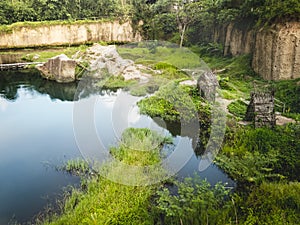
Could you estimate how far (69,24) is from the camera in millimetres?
35125

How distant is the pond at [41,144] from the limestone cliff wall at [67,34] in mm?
17708

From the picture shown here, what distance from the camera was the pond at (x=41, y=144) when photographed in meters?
7.52

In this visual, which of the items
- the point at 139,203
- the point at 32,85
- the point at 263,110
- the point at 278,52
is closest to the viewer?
the point at 139,203

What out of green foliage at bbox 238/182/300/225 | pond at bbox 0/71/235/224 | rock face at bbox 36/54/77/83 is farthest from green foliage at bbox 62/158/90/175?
rock face at bbox 36/54/77/83

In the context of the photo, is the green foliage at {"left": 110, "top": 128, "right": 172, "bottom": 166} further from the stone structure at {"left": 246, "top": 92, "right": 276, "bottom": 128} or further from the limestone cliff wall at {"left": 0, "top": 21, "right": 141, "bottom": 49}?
the limestone cliff wall at {"left": 0, "top": 21, "right": 141, "bottom": 49}

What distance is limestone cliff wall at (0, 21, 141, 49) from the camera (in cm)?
3317

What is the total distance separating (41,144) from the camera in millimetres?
10672

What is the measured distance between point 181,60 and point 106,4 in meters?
26.0

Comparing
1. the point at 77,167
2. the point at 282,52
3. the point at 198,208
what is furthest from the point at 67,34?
the point at 198,208

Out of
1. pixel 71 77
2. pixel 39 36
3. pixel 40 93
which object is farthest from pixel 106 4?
pixel 40 93

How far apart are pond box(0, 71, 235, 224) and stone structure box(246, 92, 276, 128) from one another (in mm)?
2298

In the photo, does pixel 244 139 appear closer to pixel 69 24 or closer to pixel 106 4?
pixel 69 24

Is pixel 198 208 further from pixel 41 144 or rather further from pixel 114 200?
pixel 41 144

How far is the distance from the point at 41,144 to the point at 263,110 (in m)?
7.61
